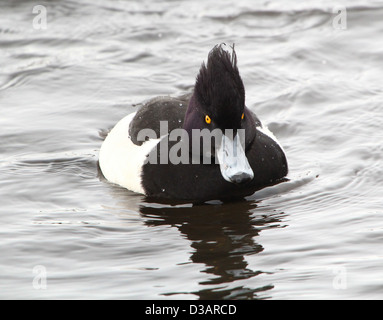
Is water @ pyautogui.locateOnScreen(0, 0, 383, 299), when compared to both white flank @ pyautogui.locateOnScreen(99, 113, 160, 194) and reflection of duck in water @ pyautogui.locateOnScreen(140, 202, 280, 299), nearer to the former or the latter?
reflection of duck in water @ pyautogui.locateOnScreen(140, 202, 280, 299)

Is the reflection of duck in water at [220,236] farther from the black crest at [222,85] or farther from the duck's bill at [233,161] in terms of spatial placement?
the black crest at [222,85]

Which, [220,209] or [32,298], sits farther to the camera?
[220,209]

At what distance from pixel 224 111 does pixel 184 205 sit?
1.12 meters

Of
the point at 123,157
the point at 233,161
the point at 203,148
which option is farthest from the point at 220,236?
the point at 123,157

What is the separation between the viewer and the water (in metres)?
6.26

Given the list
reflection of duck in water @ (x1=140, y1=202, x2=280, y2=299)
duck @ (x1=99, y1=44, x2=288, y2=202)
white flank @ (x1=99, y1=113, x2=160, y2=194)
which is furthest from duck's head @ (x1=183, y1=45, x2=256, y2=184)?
white flank @ (x1=99, y1=113, x2=160, y2=194)

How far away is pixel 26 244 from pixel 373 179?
11.2 feet

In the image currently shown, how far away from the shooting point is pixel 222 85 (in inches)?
274

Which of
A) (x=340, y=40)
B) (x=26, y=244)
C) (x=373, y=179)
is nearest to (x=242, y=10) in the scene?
(x=340, y=40)

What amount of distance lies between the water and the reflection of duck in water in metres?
0.02

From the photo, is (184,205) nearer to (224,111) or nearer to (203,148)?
(203,148)

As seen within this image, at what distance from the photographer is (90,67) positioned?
465 inches

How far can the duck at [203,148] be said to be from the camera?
707 cm
